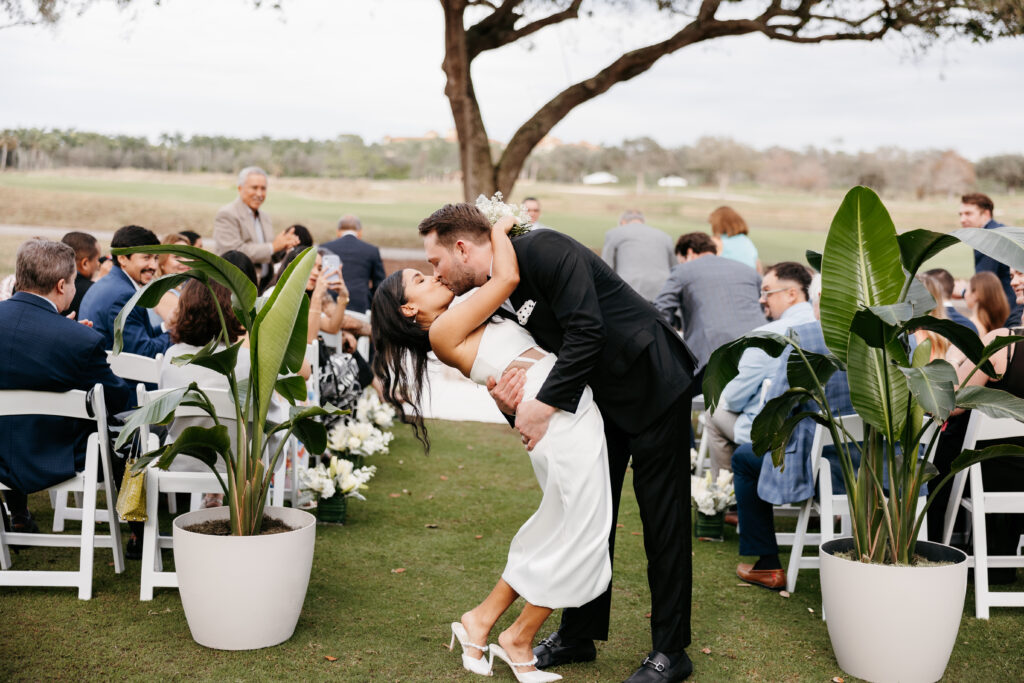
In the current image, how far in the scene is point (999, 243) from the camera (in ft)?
9.39

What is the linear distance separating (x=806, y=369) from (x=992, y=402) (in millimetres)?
729

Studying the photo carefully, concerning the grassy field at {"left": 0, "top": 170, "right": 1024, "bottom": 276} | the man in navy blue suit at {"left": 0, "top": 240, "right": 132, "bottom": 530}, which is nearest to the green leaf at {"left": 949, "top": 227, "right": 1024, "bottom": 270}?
the man in navy blue suit at {"left": 0, "top": 240, "right": 132, "bottom": 530}

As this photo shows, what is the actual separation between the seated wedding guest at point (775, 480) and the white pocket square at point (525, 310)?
151cm

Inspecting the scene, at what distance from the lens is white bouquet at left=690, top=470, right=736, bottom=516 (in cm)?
516

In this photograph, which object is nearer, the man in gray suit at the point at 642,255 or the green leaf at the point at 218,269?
the green leaf at the point at 218,269

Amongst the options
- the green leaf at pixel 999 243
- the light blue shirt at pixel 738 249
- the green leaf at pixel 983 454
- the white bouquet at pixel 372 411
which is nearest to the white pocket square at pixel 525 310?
the green leaf at pixel 999 243

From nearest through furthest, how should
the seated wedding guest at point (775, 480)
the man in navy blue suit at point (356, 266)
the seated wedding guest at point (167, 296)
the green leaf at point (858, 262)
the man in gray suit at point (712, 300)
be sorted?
1. the green leaf at point (858, 262)
2. the seated wedding guest at point (775, 480)
3. the seated wedding guest at point (167, 296)
4. the man in gray suit at point (712, 300)
5. the man in navy blue suit at point (356, 266)

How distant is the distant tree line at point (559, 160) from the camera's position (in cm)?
2008

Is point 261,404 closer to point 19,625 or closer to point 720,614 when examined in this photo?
point 19,625

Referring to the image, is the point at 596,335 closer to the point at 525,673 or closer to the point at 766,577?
the point at 525,673

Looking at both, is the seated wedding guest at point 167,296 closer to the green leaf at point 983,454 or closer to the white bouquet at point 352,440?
the white bouquet at point 352,440

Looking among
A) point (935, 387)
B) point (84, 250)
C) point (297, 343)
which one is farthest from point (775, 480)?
point (84, 250)

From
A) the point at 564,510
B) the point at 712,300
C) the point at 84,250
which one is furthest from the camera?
the point at 712,300

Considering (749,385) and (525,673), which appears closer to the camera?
(525,673)
